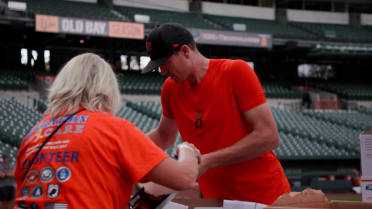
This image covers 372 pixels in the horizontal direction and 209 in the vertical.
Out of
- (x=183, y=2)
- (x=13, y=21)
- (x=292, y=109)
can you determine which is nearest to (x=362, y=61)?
(x=292, y=109)

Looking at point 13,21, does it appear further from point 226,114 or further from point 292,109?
point 226,114

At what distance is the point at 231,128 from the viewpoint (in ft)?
7.19

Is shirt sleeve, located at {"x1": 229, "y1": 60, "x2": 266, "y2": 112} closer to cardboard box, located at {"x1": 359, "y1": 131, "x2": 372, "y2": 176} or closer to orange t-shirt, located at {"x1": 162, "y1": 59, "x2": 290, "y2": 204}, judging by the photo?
orange t-shirt, located at {"x1": 162, "y1": 59, "x2": 290, "y2": 204}

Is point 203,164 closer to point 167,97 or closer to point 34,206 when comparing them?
point 167,97

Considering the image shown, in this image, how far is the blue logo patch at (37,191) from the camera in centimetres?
154

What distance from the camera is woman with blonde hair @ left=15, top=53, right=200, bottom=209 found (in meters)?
1.54

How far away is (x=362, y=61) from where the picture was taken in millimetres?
27094

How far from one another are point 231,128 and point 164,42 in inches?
22.1

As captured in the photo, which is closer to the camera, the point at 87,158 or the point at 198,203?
the point at 87,158

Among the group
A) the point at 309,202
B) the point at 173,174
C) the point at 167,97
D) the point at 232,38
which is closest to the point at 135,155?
the point at 173,174

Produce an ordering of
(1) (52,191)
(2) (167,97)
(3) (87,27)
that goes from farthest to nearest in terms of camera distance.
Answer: (3) (87,27), (2) (167,97), (1) (52,191)

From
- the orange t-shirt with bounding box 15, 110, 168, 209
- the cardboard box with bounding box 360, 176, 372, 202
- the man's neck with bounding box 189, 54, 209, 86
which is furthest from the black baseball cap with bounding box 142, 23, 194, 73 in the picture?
the cardboard box with bounding box 360, 176, 372, 202

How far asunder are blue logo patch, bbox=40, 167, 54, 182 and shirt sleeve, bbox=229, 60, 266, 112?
1.02 m

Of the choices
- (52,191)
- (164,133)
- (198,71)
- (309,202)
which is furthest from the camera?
(164,133)
